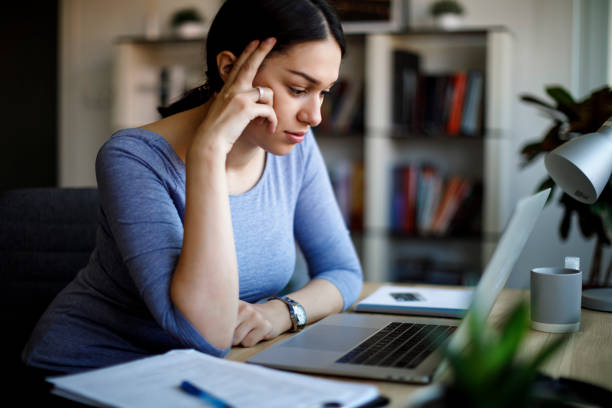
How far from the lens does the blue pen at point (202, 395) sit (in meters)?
0.68

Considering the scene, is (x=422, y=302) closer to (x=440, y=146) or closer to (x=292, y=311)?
(x=292, y=311)

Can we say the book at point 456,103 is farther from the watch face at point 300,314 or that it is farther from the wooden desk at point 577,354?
the watch face at point 300,314

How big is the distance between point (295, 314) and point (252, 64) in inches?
18.0

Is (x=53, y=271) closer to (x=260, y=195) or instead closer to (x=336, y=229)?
(x=260, y=195)

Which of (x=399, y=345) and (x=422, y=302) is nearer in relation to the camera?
(x=399, y=345)

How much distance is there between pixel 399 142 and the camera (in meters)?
3.29

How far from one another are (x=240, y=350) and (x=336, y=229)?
523 mm

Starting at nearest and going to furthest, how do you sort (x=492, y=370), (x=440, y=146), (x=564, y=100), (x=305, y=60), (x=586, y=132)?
(x=492, y=370), (x=305, y=60), (x=586, y=132), (x=564, y=100), (x=440, y=146)

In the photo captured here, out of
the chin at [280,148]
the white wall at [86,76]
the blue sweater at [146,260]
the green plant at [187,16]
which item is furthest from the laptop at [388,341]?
the white wall at [86,76]

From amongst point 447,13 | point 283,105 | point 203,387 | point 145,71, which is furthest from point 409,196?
point 203,387

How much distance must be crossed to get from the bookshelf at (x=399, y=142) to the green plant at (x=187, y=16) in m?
0.12

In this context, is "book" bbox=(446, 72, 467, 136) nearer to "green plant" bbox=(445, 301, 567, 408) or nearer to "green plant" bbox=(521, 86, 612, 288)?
"green plant" bbox=(521, 86, 612, 288)

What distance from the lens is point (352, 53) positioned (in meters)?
3.33

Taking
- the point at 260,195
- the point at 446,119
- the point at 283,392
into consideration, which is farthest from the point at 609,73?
the point at 283,392
